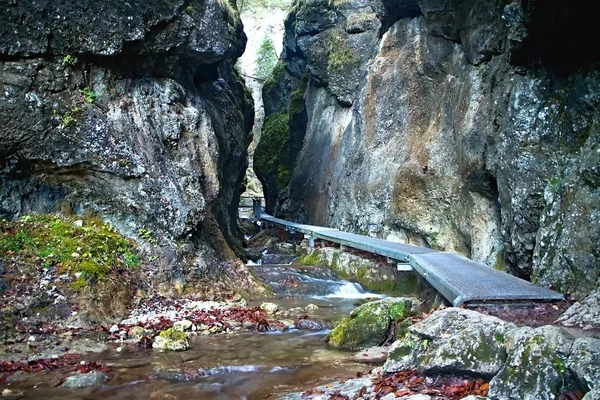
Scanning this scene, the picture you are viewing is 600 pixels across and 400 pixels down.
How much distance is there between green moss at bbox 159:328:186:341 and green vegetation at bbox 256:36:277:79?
50415mm

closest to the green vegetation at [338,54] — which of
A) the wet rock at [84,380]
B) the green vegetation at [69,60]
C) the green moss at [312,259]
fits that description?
the green moss at [312,259]

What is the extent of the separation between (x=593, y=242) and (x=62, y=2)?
12.7m

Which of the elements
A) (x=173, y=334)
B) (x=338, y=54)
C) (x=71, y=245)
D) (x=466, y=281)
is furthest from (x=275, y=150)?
(x=466, y=281)

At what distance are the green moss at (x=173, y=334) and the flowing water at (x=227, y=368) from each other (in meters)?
0.27

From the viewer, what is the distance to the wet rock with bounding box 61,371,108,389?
21.3ft

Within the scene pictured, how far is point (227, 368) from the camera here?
24.1 ft

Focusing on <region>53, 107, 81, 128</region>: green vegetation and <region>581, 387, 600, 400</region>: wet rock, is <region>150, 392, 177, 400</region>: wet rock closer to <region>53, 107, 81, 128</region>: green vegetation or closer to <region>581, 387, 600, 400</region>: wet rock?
<region>581, 387, 600, 400</region>: wet rock

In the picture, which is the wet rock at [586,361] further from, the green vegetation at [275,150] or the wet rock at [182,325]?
the green vegetation at [275,150]

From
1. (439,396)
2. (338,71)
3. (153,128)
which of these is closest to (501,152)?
(439,396)

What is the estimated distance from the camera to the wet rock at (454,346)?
4816mm

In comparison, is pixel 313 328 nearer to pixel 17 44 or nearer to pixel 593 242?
pixel 593 242

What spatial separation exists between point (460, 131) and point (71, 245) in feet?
33.7

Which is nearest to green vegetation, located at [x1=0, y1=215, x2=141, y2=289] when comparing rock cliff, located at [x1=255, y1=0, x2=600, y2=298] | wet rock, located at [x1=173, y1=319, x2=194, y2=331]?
wet rock, located at [x1=173, y1=319, x2=194, y2=331]

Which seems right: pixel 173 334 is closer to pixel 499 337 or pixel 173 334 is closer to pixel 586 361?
pixel 499 337
